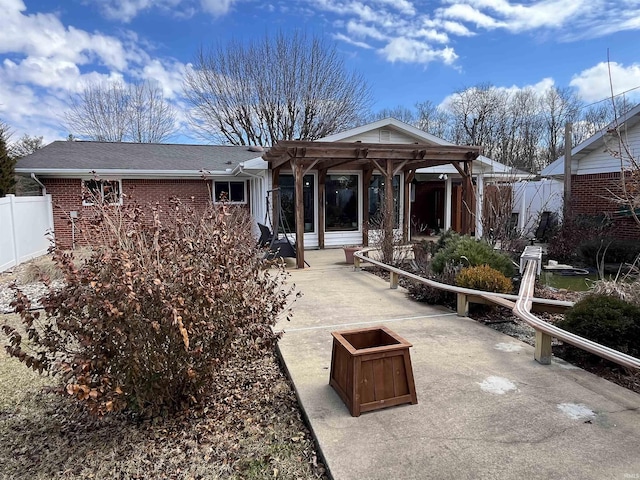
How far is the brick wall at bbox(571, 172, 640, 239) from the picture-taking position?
10188 mm

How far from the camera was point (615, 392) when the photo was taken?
3.12 meters

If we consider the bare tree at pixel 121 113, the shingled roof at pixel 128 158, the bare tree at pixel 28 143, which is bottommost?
the shingled roof at pixel 128 158

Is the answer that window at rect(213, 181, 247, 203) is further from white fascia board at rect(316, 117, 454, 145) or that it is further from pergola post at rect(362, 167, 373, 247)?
pergola post at rect(362, 167, 373, 247)

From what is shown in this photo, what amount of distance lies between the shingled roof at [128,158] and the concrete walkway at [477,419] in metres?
10.1

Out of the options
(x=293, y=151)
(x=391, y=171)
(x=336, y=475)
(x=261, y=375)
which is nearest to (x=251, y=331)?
(x=261, y=375)

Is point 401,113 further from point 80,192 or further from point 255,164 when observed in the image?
point 80,192

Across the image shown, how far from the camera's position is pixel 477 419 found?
276 centimetres

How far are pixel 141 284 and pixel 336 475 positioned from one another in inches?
61.9

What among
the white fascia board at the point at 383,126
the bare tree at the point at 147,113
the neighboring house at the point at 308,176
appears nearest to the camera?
the neighboring house at the point at 308,176

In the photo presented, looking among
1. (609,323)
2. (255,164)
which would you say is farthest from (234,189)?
(609,323)

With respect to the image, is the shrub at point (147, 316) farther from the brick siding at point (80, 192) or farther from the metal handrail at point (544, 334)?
the brick siding at point (80, 192)

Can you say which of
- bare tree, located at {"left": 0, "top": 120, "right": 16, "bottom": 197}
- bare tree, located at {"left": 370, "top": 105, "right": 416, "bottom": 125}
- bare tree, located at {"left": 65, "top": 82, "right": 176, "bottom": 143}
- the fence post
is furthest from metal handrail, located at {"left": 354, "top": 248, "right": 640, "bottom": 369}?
bare tree, located at {"left": 370, "top": 105, "right": 416, "bottom": 125}

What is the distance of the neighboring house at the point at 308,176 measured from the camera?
1046 centimetres

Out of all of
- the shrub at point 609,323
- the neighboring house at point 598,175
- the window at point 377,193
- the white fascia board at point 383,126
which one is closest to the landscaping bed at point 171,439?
the shrub at point 609,323
